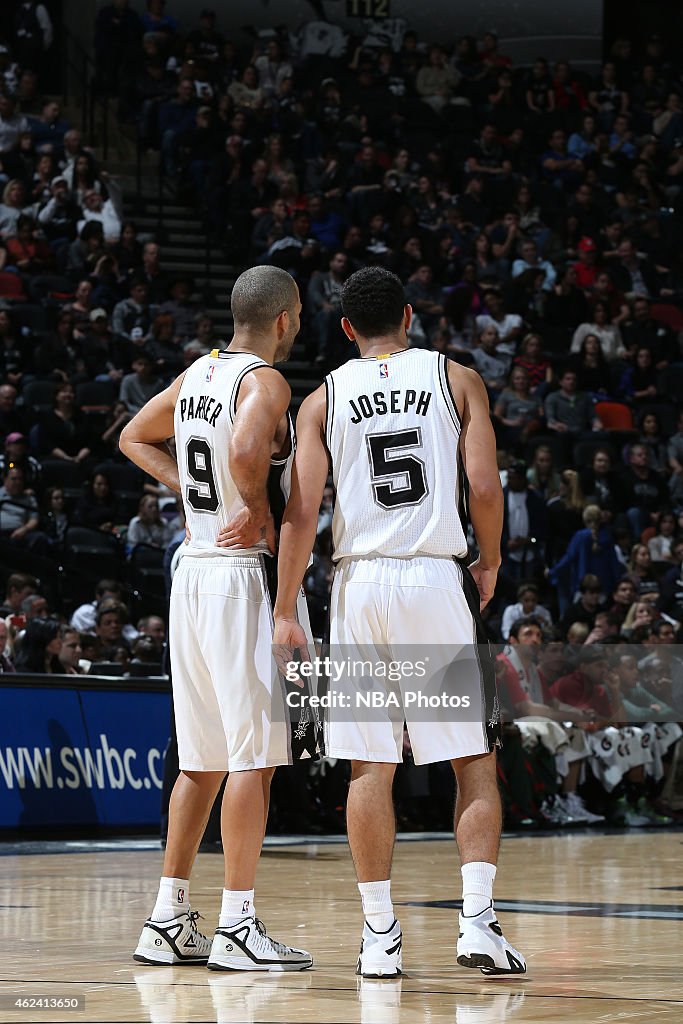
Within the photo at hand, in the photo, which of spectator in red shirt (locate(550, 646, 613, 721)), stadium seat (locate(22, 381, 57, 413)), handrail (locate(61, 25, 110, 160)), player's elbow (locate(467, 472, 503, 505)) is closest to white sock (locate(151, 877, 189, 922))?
A: player's elbow (locate(467, 472, 503, 505))

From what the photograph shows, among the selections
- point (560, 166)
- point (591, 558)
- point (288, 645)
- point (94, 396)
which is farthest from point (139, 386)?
point (288, 645)

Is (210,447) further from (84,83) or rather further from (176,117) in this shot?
(84,83)

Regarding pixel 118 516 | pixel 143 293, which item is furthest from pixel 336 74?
pixel 118 516

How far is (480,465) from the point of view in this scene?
5125 mm

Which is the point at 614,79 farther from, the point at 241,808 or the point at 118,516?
the point at 241,808

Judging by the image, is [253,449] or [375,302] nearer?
[253,449]

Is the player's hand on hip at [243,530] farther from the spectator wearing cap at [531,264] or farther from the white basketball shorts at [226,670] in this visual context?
the spectator wearing cap at [531,264]

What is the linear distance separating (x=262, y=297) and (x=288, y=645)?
119 centimetres

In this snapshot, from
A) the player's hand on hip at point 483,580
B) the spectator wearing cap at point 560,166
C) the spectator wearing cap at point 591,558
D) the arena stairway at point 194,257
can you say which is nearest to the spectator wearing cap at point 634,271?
the spectator wearing cap at point 560,166

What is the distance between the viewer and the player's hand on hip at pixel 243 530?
5191 millimetres

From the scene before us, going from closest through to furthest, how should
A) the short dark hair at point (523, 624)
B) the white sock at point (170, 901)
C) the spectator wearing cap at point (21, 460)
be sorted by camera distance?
the white sock at point (170, 901), the short dark hair at point (523, 624), the spectator wearing cap at point (21, 460)

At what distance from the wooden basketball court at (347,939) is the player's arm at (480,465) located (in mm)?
1310

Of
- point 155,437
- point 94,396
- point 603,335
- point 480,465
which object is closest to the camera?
point 480,465

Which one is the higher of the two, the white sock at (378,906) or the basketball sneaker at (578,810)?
the white sock at (378,906)
